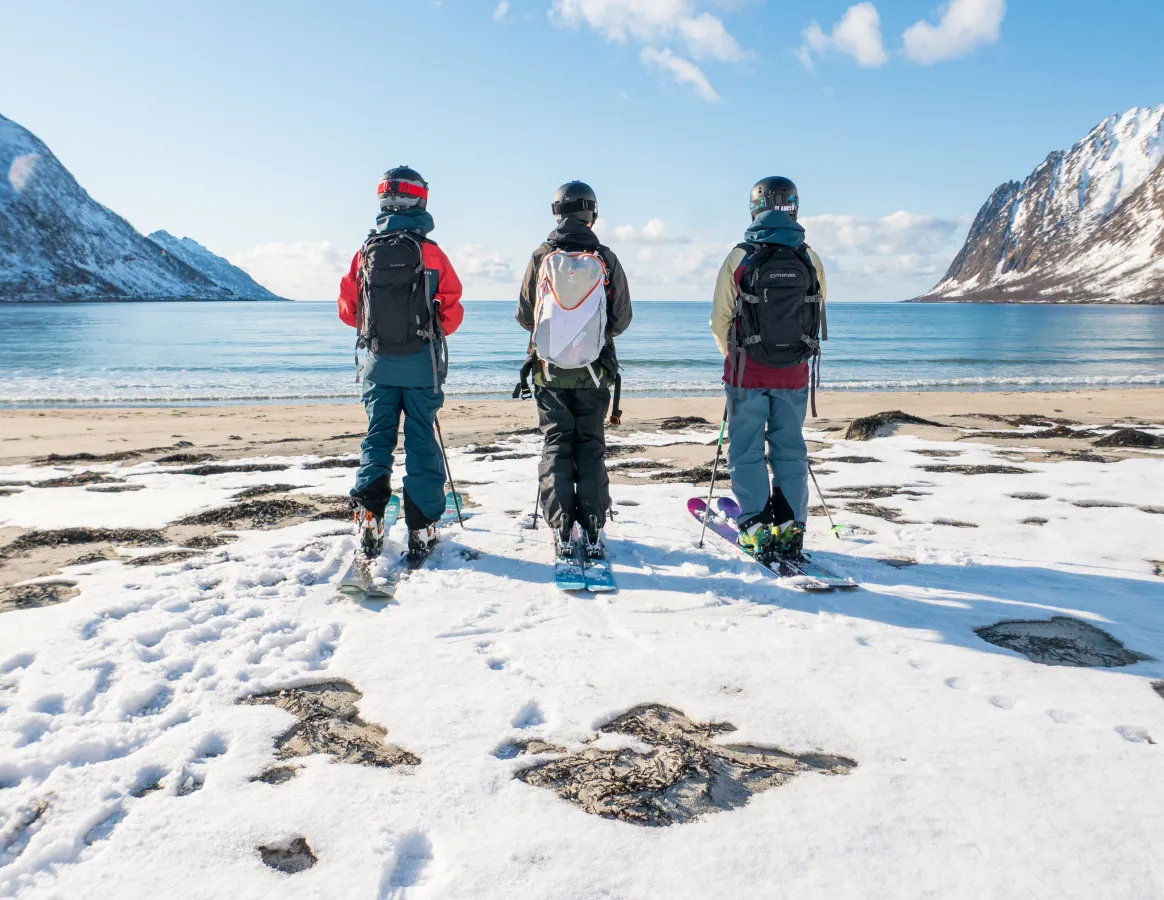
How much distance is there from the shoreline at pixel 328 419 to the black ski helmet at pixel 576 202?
19.9 ft

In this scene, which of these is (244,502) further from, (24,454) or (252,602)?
(24,454)

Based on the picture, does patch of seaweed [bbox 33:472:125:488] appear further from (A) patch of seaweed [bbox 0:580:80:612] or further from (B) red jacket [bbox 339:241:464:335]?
(B) red jacket [bbox 339:241:464:335]

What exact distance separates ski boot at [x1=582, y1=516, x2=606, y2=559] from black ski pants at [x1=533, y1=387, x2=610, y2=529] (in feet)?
0.12

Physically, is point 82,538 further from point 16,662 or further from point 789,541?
point 789,541

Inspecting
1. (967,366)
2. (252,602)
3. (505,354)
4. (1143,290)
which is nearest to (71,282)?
(505,354)

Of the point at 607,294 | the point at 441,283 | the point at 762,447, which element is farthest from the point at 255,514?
the point at 762,447

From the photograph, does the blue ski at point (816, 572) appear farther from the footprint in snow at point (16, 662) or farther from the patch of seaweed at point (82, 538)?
the patch of seaweed at point (82, 538)

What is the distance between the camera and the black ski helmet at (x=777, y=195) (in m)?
5.09

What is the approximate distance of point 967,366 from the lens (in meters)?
36.5

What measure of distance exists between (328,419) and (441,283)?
37.7ft

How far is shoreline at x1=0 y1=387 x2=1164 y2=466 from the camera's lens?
10992 mm

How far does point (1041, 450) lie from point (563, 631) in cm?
830

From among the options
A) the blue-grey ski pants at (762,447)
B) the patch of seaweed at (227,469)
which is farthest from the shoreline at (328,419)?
the blue-grey ski pants at (762,447)

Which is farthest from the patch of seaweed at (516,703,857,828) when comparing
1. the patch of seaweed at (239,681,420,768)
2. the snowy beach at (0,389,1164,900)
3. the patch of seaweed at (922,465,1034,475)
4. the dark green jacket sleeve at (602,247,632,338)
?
the patch of seaweed at (922,465,1034,475)
